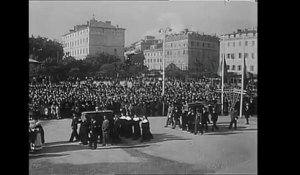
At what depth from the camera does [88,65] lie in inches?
236

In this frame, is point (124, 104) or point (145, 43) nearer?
point (145, 43)

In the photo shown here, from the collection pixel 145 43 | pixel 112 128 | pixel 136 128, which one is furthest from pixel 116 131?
pixel 145 43

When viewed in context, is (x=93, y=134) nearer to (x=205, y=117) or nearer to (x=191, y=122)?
(x=191, y=122)

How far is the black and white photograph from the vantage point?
5609 millimetres

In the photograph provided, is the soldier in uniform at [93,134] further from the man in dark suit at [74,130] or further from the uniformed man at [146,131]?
the uniformed man at [146,131]

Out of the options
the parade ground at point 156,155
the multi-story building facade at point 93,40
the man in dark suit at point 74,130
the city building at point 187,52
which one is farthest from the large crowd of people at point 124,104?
the multi-story building facade at point 93,40

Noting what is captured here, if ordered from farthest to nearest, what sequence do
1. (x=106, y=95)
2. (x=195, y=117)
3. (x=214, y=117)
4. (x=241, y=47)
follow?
(x=214, y=117)
(x=195, y=117)
(x=241, y=47)
(x=106, y=95)

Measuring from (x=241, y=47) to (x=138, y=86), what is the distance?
2.02 meters

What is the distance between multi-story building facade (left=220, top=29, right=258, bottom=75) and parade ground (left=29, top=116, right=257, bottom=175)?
1.09 meters

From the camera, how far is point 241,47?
6340mm

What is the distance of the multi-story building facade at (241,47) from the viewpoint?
607 cm

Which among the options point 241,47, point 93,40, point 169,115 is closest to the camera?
point 93,40
